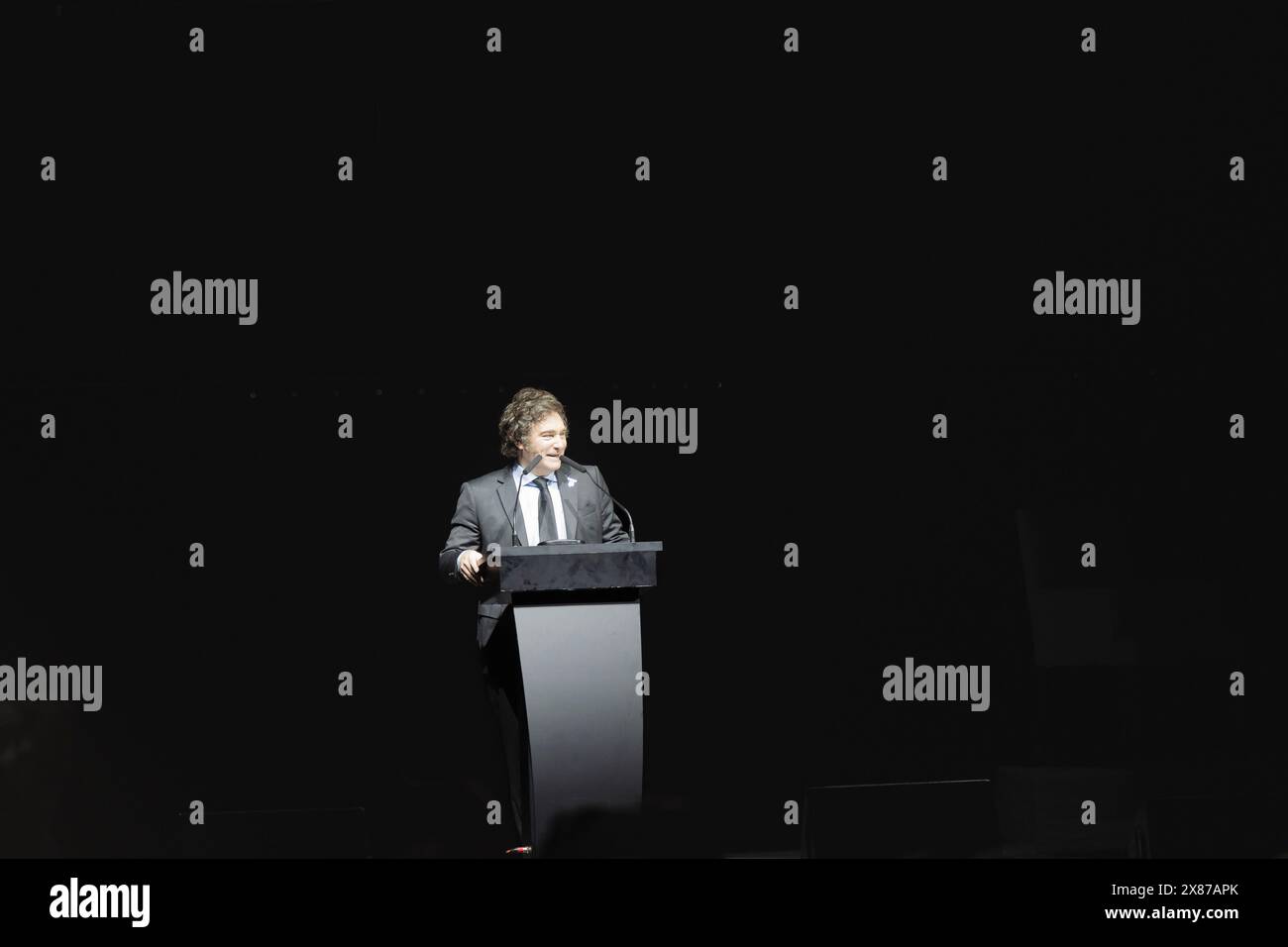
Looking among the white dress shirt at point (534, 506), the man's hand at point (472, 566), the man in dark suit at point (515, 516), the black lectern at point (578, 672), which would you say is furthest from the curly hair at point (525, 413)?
the black lectern at point (578, 672)

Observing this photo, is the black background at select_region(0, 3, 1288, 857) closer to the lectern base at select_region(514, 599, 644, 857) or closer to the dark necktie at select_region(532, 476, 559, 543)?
the dark necktie at select_region(532, 476, 559, 543)

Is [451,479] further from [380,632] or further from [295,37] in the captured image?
[295,37]

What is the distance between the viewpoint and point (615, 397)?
4.71m

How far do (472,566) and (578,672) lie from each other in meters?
A: 0.43

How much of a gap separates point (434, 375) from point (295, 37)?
4.21 ft

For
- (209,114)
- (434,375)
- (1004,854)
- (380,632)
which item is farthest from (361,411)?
(1004,854)

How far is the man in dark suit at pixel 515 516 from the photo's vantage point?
3.48 meters

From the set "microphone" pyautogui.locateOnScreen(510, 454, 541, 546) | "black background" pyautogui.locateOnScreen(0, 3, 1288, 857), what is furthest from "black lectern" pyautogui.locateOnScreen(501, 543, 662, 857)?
"black background" pyautogui.locateOnScreen(0, 3, 1288, 857)

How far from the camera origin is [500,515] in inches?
143

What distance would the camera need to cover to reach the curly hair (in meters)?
3.56

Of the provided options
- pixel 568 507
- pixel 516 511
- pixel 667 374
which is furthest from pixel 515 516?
pixel 667 374

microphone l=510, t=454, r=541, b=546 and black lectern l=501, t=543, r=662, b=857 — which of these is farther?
microphone l=510, t=454, r=541, b=546

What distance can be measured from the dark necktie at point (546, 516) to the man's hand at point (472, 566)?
26cm

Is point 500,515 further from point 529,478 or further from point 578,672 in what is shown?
point 578,672
